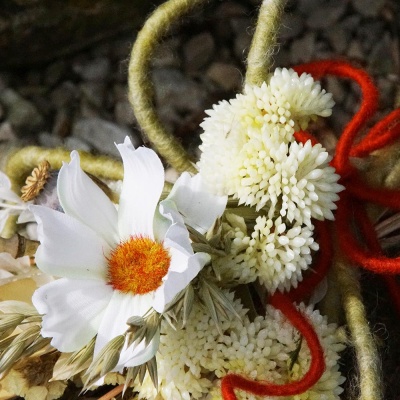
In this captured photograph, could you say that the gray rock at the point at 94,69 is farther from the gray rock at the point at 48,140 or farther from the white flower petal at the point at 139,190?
the white flower petal at the point at 139,190

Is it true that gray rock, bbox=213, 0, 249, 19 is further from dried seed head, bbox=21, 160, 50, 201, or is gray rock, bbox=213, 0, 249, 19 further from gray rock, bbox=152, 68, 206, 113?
dried seed head, bbox=21, 160, 50, 201

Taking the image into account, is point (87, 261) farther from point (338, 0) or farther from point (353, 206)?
point (338, 0)

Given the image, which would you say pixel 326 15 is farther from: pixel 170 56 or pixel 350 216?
pixel 350 216

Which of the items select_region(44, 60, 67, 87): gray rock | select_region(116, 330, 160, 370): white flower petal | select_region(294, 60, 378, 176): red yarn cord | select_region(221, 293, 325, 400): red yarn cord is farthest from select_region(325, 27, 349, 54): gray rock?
select_region(116, 330, 160, 370): white flower petal

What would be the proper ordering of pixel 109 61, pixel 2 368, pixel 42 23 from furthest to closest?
pixel 109 61 → pixel 42 23 → pixel 2 368

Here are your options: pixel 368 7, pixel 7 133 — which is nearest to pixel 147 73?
pixel 7 133

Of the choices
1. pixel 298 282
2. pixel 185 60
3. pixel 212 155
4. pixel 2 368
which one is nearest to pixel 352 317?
pixel 298 282

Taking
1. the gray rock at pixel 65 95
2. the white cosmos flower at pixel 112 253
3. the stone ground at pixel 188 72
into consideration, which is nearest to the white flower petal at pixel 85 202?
the white cosmos flower at pixel 112 253
